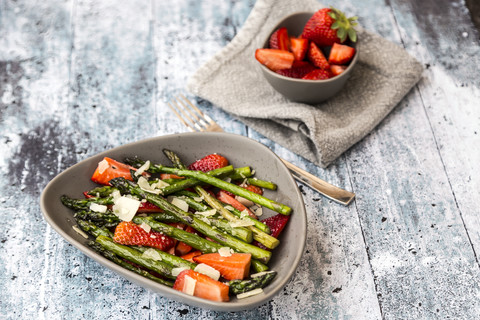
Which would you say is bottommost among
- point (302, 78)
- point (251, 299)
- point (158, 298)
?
point (158, 298)

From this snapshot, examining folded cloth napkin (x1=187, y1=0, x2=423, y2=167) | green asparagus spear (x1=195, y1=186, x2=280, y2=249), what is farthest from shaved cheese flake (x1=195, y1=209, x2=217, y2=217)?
folded cloth napkin (x1=187, y1=0, x2=423, y2=167)

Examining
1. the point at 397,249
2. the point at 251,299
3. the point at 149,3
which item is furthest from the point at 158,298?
the point at 149,3

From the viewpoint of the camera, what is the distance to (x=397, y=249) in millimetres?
1712

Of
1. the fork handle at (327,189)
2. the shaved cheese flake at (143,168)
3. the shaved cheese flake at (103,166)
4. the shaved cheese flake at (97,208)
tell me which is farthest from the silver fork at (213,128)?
the shaved cheese flake at (97,208)

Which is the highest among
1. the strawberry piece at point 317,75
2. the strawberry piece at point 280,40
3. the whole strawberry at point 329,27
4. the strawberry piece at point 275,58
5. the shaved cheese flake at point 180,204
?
the whole strawberry at point 329,27

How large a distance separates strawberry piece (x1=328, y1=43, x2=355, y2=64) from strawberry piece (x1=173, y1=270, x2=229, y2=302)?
1071mm

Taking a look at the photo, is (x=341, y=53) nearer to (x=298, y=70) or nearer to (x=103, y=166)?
(x=298, y=70)

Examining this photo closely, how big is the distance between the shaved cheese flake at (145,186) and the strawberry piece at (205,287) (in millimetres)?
332

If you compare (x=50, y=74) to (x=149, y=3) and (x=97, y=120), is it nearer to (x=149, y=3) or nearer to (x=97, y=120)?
(x=97, y=120)

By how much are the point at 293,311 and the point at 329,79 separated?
2.89ft

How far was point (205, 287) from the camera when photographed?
135 centimetres

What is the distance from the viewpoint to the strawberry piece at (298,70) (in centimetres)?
198

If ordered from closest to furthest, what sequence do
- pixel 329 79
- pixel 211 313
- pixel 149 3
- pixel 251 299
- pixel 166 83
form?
pixel 251 299, pixel 211 313, pixel 329 79, pixel 166 83, pixel 149 3

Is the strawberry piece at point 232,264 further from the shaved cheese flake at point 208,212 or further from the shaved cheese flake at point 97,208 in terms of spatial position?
the shaved cheese flake at point 97,208
